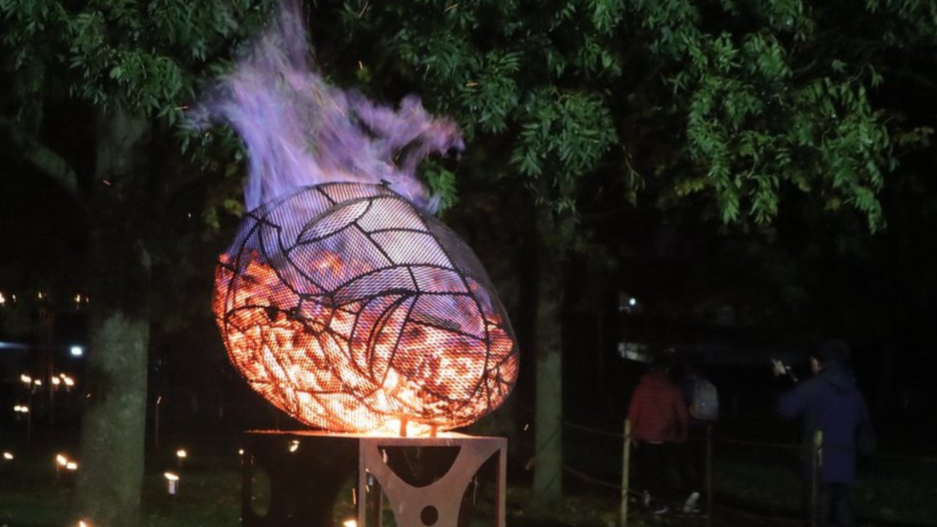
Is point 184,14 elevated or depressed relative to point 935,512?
elevated

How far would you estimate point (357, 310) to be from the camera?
21.4 feet

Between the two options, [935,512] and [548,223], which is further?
[935,512]

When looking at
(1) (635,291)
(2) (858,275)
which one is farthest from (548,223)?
(1) (635,291)

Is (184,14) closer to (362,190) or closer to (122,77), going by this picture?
(122,77)

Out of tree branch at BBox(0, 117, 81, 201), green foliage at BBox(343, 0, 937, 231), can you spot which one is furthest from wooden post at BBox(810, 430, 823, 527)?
tree branch at BBox(0, 117, 81, 201)

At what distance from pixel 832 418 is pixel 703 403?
565 cm

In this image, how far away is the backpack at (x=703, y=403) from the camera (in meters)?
17.2

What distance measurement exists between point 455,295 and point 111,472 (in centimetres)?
620

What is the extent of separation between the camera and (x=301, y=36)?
10539 millimetres

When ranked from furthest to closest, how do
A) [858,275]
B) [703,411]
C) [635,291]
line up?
[635,291]
[858,275]
[703,411]

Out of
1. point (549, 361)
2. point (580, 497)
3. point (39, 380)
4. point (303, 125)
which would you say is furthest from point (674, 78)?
point (39, 380)

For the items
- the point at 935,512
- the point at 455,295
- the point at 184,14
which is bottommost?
the point at 935,512

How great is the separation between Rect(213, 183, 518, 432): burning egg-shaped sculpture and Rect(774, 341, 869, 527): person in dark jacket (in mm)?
5340

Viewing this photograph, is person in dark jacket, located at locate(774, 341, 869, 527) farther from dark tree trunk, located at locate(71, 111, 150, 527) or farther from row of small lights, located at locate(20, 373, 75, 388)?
row of small lights, located at locate(20, 373, 75, 388)
